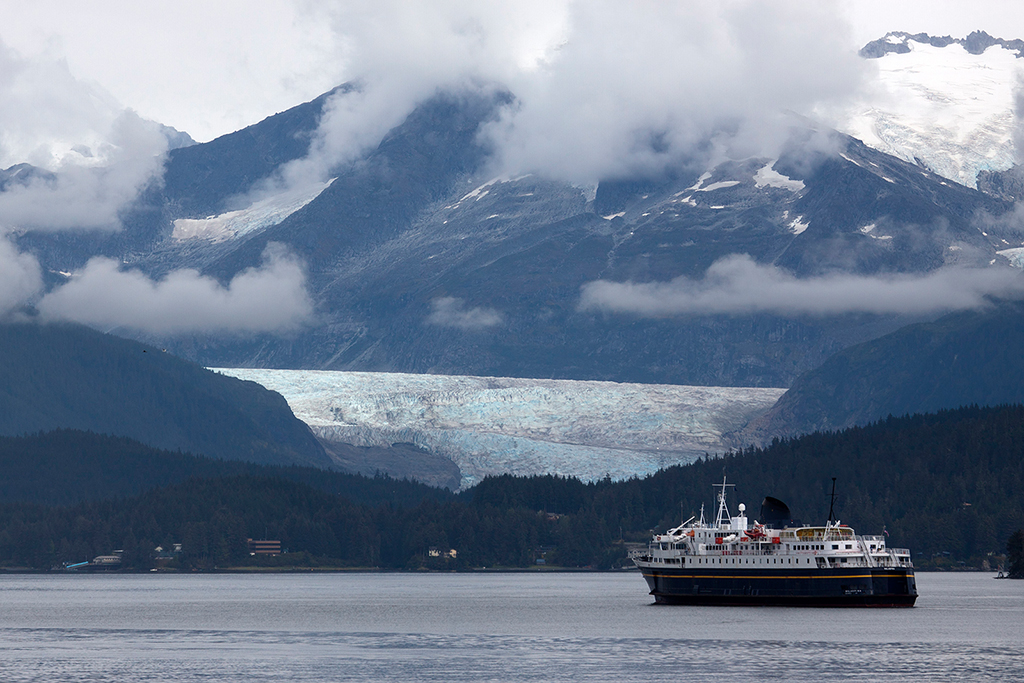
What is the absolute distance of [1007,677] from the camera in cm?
10888

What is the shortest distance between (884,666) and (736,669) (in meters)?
10.4

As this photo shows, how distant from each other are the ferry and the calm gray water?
6.18ft

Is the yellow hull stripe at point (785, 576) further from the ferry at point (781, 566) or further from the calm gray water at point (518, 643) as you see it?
the calm gray water at point (518, 643)

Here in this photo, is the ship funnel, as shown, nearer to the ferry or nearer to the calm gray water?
the ferry

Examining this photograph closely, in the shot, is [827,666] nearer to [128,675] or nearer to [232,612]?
[128,675]

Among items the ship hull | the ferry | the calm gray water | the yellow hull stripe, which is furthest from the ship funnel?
the calm gray water

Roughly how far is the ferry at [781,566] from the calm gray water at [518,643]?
188cm

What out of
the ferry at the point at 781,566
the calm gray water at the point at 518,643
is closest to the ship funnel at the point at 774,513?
the ferry at the point at 781,566

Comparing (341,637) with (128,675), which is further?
(341,637)

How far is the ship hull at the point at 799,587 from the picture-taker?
159 metres

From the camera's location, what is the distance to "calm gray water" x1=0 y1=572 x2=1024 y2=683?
113000 mm

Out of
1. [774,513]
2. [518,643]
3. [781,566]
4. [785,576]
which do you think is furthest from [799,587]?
[518,643]

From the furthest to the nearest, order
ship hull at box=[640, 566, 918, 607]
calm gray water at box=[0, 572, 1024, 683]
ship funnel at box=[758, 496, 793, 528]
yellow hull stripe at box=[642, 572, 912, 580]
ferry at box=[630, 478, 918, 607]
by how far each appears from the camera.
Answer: ship funnel at box=[758, 496, 793, 528], yellow hull stripe at box=[642, 572, 912, 580], ship hull at box=[640, 566, 918, 607], ferry at box=[630, 478, 918, 607], calm gray water at box=[0, 572, 1024, 683]

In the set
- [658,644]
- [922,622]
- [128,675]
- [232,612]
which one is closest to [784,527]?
[922,622]
